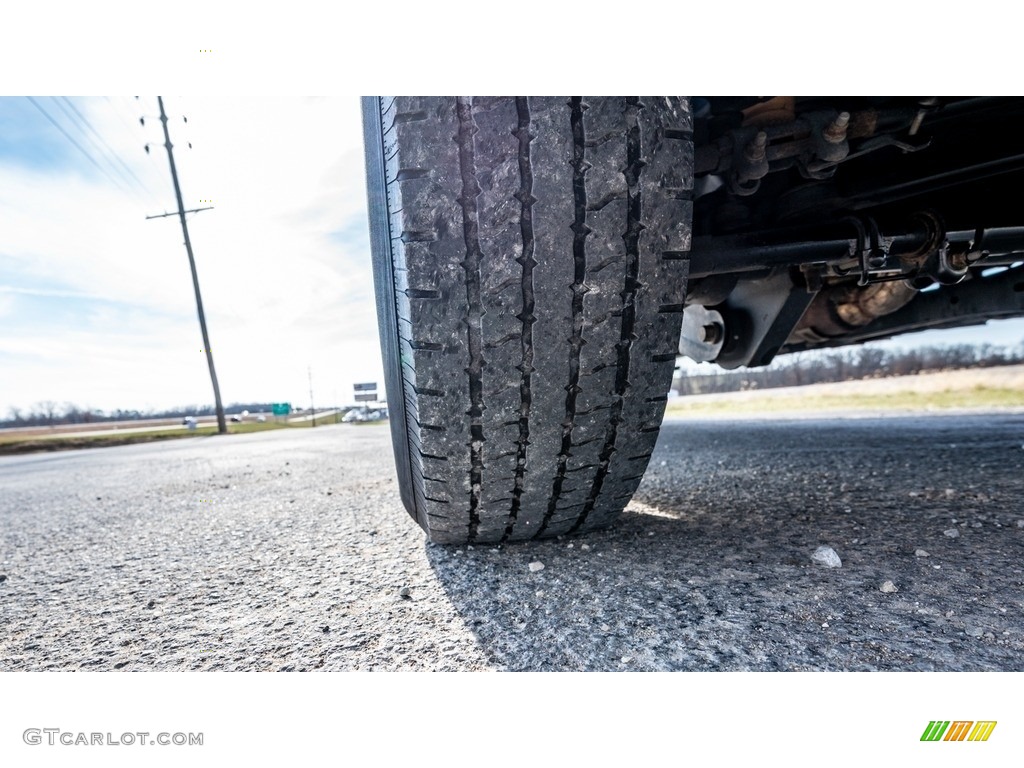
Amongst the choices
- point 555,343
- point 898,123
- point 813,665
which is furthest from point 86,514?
point 898,123

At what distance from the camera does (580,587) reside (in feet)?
2.41

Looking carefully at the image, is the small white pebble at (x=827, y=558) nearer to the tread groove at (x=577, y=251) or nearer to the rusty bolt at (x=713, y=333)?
the tread groove at (x=577, y=251)

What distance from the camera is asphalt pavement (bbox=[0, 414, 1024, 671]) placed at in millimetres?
573

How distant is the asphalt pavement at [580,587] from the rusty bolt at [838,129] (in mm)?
688

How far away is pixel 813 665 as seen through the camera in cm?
53

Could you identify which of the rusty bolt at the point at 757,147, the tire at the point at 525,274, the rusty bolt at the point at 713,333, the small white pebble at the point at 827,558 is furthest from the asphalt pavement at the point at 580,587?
the rusty bolt at the point at 757,147

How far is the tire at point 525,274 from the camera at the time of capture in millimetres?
649

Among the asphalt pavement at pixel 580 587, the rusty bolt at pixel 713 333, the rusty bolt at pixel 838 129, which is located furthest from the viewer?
the rusty bolt at pixel 713 333

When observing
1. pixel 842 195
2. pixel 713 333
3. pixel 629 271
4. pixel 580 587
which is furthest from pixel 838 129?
pixel 580 587

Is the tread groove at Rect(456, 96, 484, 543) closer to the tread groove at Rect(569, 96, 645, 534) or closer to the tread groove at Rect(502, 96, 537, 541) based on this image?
the tread groove at Rect(502, 96, 537, 541)
